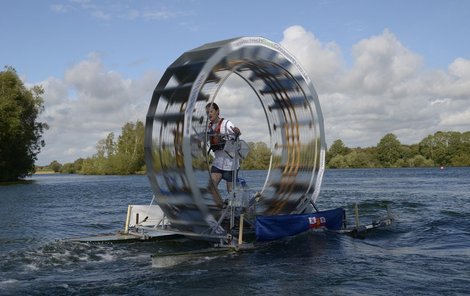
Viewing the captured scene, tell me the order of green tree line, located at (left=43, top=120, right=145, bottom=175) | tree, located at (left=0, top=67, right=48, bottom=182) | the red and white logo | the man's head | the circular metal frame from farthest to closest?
1. green tree line, located at (left=43, top=120, right=145, bottom=175)
2. tree, located at (left=0, top=67, right=48, bottom=182)
3. the red and white logo
4. the man's head
5. the circular metal frame

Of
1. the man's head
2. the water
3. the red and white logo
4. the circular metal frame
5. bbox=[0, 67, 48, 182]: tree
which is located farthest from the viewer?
bbox=[0, 67, 48, 182]: tree

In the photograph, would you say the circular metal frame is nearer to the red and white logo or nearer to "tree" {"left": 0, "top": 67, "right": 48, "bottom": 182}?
the red and white logo

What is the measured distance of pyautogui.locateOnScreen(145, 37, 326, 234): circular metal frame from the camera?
12.9m

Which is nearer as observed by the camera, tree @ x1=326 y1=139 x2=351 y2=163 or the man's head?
the man's head

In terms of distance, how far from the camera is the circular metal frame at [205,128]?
12.9 metres

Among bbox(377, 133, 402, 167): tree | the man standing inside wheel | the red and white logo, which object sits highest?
bbox(377, 133, 402, 167): tree

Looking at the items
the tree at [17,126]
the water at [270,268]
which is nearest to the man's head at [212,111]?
the water at [270,268]

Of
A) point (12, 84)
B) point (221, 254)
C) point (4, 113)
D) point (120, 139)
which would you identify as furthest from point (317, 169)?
point (120, 139)

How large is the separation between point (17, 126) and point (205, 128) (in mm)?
49380

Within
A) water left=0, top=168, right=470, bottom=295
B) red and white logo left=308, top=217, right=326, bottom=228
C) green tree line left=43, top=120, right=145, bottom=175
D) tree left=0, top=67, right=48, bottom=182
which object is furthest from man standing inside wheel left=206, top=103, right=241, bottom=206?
green tree line left=43, top=120, right=145, bottom=175

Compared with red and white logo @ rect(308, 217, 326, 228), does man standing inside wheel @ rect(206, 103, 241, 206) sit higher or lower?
higher

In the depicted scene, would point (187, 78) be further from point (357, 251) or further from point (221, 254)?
point (357, 251)

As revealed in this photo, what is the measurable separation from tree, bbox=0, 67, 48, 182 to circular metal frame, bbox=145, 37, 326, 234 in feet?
155

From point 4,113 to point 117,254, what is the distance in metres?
48.9
